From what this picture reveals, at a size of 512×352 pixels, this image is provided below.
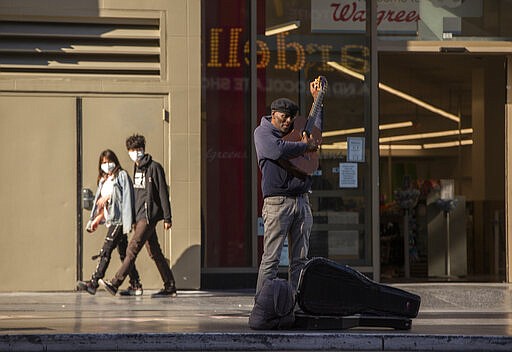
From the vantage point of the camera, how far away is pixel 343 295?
1001cm

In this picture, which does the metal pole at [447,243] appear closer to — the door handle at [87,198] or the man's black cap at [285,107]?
the door handle at [87,198]

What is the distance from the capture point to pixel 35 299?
1397 cm

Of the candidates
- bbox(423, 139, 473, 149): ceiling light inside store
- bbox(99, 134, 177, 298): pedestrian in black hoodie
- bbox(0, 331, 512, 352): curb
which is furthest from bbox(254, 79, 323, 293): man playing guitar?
bbox(423, 139, 473, 149): ceiling light inside store

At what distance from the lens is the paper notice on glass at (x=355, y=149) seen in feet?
51.3

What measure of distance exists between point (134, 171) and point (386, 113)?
4601 millimetres

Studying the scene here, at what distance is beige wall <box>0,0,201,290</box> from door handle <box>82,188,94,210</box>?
2.49 feet

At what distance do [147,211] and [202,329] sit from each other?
4.00 meters

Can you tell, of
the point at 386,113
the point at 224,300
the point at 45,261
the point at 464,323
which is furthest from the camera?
the point at 386,113

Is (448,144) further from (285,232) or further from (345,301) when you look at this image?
(345,301)

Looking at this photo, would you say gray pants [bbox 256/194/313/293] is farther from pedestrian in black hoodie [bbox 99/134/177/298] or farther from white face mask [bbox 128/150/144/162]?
white face mask [bbox 128/150/144/162]

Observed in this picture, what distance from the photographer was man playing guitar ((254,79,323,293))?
35.0ft

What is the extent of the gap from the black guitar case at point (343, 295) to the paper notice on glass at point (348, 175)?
5.55 metres

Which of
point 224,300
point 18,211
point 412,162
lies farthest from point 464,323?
point 412,162

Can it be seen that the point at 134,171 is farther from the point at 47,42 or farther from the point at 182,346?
the point at 182,346
